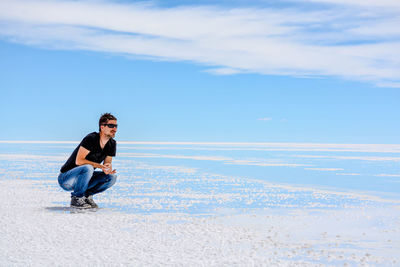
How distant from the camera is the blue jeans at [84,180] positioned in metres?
7.05

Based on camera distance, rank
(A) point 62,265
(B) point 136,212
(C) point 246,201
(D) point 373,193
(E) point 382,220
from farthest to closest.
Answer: (D) point 373,193
(C) point 246,201
(B) point 136,212
(E) point 382,220
(A) point 62,265

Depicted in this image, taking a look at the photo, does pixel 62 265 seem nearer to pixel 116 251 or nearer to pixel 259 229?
pixel 116 251

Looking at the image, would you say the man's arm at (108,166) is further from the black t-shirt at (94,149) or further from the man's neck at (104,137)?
the man's neck at (104,137)

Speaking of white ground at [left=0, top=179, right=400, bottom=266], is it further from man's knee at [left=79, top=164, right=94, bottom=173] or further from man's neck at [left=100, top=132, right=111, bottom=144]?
man's neck at [left=100, top=132, right=111, bottom=144]

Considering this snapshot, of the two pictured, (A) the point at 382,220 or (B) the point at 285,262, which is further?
(A) the point at 382,220

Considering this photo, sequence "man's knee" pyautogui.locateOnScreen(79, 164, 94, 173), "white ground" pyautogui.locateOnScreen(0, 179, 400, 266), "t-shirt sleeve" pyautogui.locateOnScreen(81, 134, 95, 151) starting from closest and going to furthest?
"white ground" pyautogui.locateOnScreen(0, 179, 400, 266), "t-shirt sleeve" pyautogui.locateOnScreen(81, 134, 95, 151), "man's knee" pyautogui.locateOnScreen(79, 164, 94, 173)

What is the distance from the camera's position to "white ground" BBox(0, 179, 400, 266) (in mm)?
4301

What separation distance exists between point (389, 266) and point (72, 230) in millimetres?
3333

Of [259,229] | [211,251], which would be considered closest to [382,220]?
[259,229]

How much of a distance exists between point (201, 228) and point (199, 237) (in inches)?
19.2

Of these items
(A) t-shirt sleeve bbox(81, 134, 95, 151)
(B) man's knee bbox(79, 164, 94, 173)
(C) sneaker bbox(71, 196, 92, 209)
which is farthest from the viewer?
(C) sneaker bbox(71, 196, 92, 209)

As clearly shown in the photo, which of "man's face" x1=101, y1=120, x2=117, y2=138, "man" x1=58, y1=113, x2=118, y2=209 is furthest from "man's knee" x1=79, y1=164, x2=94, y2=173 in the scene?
"man's face" x1=101, y1=120, x2=117, y2=138

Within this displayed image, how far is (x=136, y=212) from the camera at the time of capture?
22.5 feet

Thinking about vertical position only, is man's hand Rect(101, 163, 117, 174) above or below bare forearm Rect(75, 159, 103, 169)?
below
